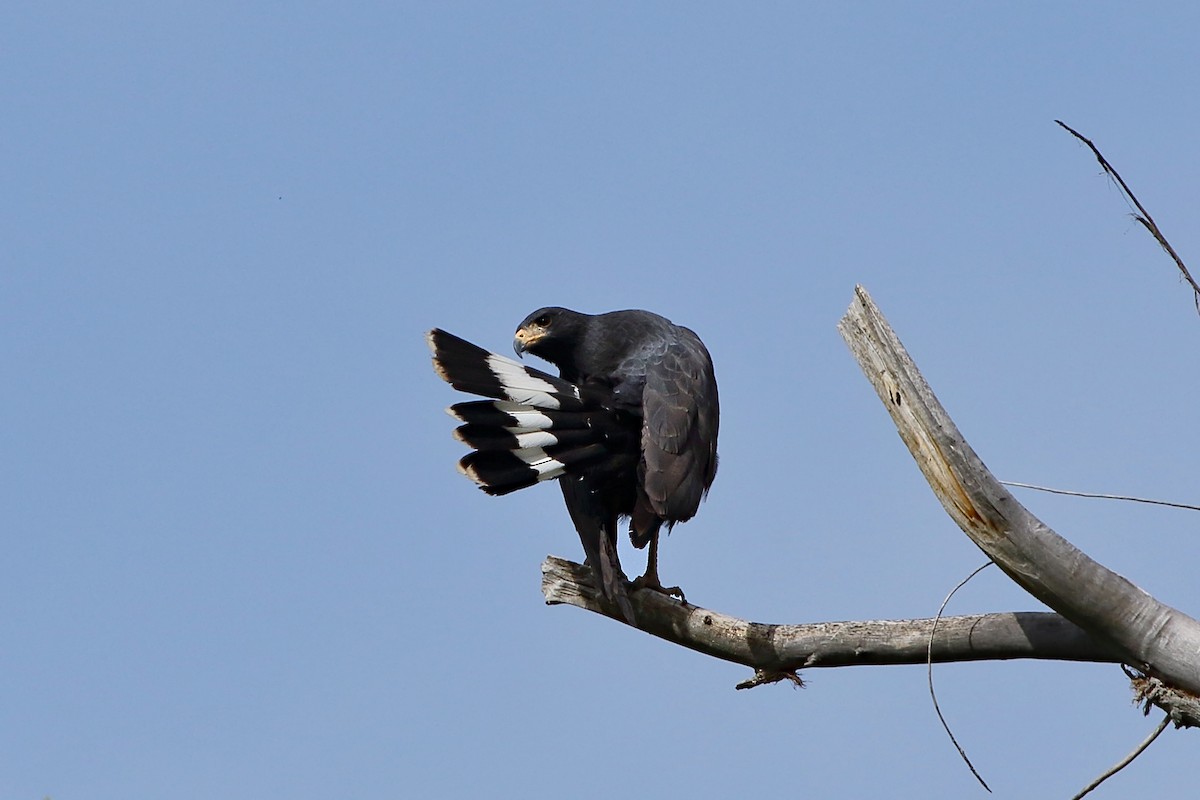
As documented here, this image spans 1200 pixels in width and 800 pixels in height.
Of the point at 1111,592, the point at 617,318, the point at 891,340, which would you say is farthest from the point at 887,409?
the point at 617,318

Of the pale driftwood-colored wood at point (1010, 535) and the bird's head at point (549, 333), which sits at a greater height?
the bird's head at point (549, 333)

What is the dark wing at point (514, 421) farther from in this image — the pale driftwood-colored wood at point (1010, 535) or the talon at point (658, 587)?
the pale driftwood-colored wood at point (1010, 535)

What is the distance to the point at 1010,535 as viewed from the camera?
337cm

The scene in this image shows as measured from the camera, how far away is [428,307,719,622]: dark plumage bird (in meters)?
4.52

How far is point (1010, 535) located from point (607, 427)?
6.19 feet

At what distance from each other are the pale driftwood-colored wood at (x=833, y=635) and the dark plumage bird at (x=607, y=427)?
0.42ft

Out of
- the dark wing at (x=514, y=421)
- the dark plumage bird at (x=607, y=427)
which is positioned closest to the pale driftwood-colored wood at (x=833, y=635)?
the dark plumage bird at (x=607, y=427)

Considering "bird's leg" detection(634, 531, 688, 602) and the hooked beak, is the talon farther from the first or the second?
the hooked beak

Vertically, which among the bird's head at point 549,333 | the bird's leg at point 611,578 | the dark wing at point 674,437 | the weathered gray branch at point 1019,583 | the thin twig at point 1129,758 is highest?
the bird's head at point 549,333

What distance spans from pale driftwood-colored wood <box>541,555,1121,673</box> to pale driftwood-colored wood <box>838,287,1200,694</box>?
0.53ft

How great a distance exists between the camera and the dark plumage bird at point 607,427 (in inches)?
178

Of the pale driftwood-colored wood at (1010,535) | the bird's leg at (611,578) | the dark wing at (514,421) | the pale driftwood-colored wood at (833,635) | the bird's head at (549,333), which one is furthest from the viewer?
the bird's head at (549,333)

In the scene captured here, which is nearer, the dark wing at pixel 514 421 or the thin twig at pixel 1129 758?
the thin twig at pixel 1129 758

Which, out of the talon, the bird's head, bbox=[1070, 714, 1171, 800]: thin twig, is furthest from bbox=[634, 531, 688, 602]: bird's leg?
bbox=[1070, 714, 1171, 800]: thin twig
